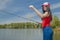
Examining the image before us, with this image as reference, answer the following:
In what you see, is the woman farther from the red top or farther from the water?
the water

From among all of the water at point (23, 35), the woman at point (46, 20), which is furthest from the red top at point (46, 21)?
the water at point (23, 35)

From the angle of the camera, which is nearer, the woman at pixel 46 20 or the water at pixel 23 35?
the woman at pixel 46 20

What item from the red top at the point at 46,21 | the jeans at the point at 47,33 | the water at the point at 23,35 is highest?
the red top at the point at 46,21

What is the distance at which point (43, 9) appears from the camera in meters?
1.40

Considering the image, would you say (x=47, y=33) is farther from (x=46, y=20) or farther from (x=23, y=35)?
(x=23, y=35)

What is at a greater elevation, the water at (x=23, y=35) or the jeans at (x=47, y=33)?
the jeans at (x=47, y=33)

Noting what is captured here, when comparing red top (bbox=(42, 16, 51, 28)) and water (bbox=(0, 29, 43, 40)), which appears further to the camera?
water (bbox=(0, 29, 43, 40))

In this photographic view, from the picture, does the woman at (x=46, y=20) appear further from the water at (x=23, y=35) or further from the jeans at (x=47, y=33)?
the water at (x=23, y=35)

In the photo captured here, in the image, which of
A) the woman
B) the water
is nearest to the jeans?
the woman

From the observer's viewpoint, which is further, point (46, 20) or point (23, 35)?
point (23, 35)

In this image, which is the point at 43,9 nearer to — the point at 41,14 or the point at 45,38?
the point at 41,14

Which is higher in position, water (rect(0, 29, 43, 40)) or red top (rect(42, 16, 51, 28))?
red top (rect(42, 16, 51, 28))

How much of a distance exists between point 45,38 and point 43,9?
0.19m

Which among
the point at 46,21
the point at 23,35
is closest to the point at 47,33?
the point at 46,21
